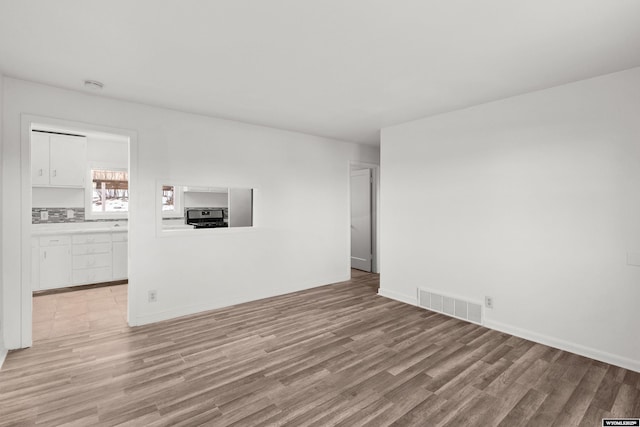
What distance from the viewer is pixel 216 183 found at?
4.21 metres

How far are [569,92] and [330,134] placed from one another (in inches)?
123

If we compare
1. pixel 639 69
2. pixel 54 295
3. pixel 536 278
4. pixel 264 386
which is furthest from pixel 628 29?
pixel 54 295

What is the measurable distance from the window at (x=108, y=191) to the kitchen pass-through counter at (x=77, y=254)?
37cm

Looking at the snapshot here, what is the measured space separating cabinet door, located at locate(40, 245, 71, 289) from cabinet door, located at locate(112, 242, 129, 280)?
2.07 feet

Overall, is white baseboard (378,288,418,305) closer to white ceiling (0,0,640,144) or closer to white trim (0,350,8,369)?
white ceiling (0,0,640,144)

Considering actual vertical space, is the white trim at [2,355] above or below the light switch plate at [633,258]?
below

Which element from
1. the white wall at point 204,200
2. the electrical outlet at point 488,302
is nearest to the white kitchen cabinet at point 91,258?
the white wall at point 204,200

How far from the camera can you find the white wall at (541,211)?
9.13ft

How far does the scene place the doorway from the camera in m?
6.42

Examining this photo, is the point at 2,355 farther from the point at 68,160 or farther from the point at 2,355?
the point at 68,160

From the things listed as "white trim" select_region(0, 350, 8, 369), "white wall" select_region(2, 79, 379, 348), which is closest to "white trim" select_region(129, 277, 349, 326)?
"white wall" select_region(2, 79, 379, 348)

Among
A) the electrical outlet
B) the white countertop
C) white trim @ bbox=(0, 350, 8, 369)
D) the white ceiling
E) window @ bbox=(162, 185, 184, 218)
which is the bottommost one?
white trim @ bbox=(0, 350, 8, 369)

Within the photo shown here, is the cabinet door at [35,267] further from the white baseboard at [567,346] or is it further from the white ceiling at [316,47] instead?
the white baseboard at [567,346]

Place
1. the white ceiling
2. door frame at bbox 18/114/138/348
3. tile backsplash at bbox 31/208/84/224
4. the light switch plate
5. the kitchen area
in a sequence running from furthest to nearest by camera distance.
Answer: tile backsplash at bbox 31/208/84/224 → the kitchen area → door frame at bbox 18/114/138/348 → the light switch plate → the white ceiling
